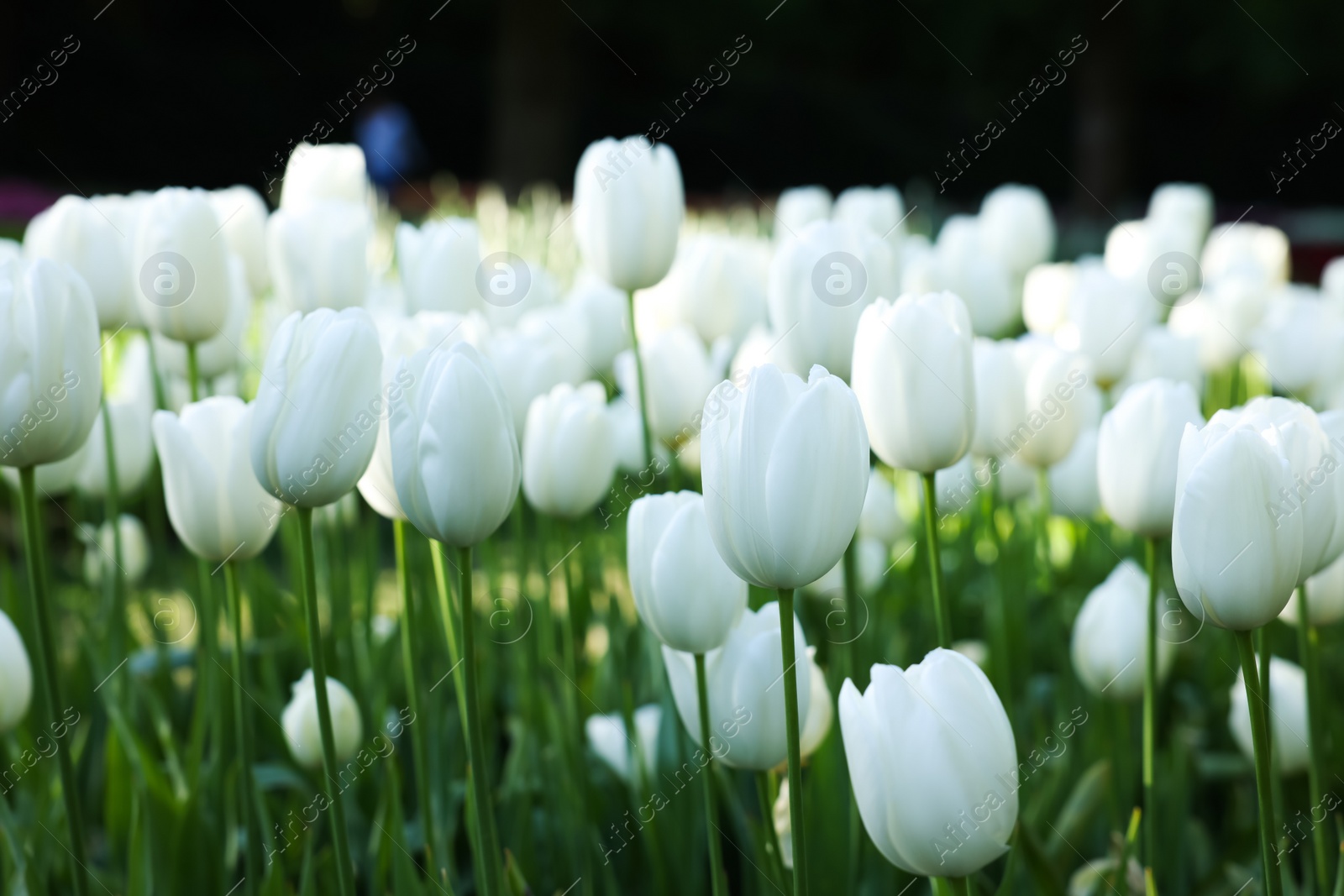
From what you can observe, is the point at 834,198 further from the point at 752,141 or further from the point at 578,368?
the point at 578,368

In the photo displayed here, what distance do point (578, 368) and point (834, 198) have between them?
18722 mm

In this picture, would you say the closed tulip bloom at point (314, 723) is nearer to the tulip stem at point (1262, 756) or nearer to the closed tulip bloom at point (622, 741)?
the closed tulip bloom at point (622, 741)

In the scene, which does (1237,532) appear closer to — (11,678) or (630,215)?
(630,215)

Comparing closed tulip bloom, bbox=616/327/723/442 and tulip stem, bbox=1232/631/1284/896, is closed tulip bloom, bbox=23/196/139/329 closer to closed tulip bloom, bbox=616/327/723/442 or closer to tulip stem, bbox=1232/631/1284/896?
closed tulip bloom, bbox=616/327/723/442

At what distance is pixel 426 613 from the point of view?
225 centimetres

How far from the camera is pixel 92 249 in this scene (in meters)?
1.74

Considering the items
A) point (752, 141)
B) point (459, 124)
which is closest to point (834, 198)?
point (752, 141)

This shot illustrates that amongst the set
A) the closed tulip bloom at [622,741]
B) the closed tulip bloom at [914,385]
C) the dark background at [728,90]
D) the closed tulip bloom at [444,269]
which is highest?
the dark background at [728,90]

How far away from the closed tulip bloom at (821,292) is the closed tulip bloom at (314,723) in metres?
0.79

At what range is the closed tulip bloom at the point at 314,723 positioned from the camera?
5.32 feet

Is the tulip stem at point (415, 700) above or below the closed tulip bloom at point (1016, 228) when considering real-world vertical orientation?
below

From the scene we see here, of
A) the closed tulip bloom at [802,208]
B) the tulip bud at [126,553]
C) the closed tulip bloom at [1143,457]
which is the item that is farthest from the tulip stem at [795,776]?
the tulip bud at [126,553]

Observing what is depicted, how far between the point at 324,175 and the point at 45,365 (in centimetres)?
78

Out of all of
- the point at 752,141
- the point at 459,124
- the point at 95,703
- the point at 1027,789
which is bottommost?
the point at 1027,789
